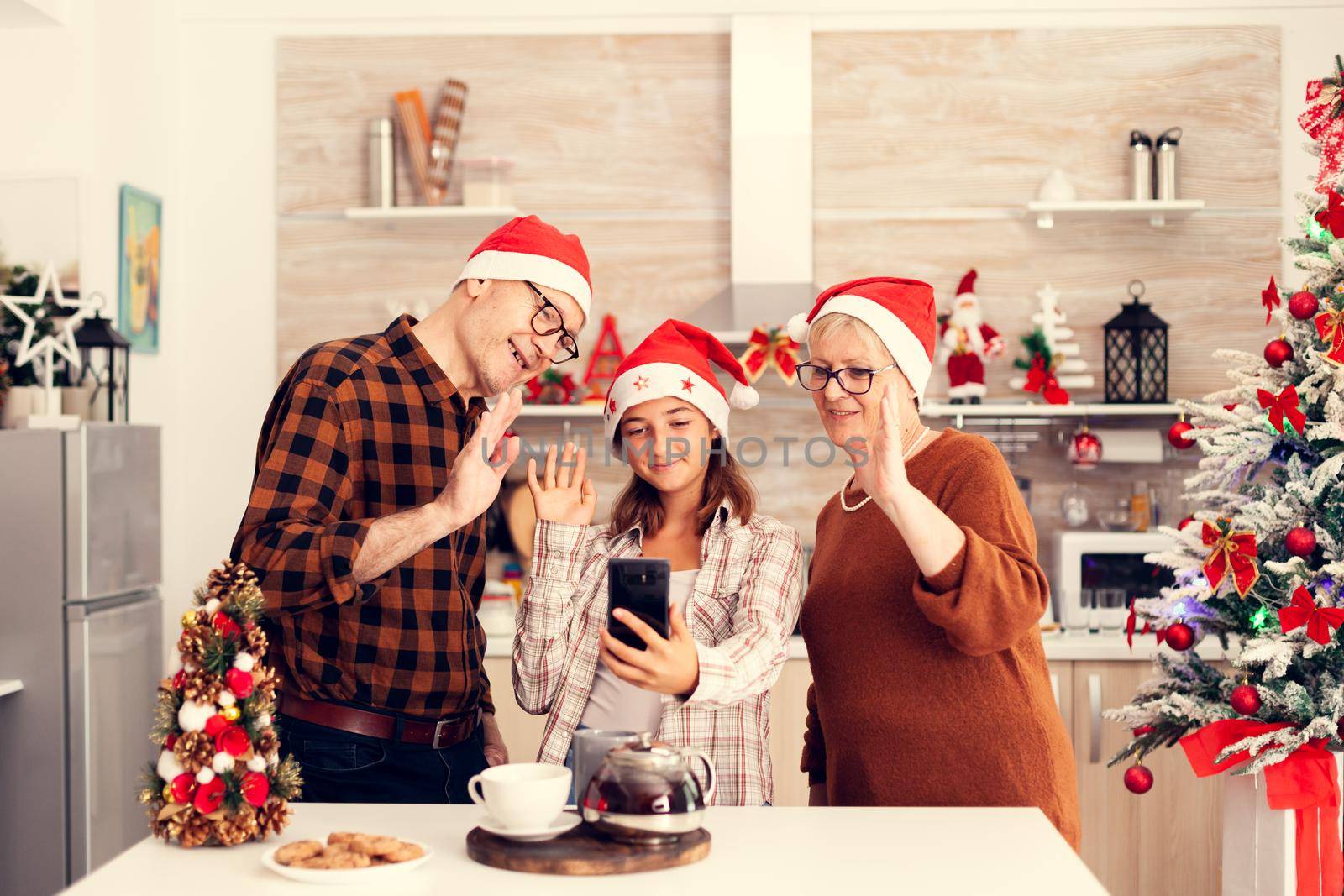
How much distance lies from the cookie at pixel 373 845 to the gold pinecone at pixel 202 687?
0.78 feet

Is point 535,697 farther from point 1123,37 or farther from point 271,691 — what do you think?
point 1123,37

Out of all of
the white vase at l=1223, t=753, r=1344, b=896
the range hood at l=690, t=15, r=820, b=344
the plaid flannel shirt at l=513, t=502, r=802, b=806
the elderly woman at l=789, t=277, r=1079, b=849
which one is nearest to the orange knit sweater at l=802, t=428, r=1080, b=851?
the elderly woman at l=789, t=277, r=1079, b=849

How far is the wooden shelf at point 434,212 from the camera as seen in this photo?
A: 13.1 ft

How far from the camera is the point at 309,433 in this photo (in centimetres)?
188

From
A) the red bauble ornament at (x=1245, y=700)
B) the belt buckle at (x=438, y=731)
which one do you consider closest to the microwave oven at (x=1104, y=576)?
the red bauble ornament at (x=1245, y=700)

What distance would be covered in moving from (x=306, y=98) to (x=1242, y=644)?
326 cm

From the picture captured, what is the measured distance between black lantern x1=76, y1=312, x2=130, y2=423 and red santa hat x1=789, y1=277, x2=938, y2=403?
2088 mm

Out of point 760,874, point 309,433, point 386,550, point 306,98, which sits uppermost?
point 306,98

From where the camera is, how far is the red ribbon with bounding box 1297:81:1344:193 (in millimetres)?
2570

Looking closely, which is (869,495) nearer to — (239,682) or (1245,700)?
(239,682)

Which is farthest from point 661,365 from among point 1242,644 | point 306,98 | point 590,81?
point 306,98

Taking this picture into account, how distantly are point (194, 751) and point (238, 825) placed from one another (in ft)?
0.33

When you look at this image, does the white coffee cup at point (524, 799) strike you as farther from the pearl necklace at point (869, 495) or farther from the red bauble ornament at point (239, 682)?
the pearl necklace at point (869, 495)

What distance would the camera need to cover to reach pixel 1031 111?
13.4ft
